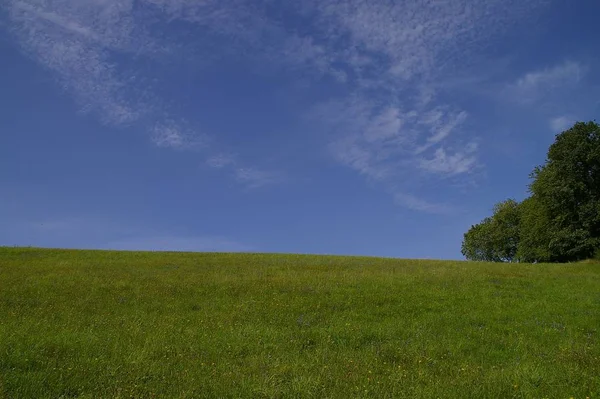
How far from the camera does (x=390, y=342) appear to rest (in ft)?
47.5

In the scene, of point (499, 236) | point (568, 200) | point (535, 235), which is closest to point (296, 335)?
point (568, 200)

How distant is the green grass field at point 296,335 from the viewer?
1005 cm

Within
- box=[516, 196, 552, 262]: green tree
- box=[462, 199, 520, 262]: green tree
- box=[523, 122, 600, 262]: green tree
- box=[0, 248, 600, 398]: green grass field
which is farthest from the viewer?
box=[462, 199, 520, 262]: green tree

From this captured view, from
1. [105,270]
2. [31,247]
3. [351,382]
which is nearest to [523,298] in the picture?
[351,382]

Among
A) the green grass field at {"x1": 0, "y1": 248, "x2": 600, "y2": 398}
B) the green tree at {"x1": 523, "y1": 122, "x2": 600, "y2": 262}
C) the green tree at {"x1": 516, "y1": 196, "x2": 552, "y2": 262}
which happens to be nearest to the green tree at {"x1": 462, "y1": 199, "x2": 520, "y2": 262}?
the green tree at {"x1": 516, "y1": 196, "x2": 552, "y2": 262}

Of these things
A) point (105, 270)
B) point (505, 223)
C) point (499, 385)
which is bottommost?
point (499, 385)

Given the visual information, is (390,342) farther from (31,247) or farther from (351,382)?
(31,247)

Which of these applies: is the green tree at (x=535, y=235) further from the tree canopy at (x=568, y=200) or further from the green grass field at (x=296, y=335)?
the green grass field at (x=296, y=335)

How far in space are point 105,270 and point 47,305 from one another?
1228cm

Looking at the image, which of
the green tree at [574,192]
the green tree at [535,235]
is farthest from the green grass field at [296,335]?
the green tree at [535,235]

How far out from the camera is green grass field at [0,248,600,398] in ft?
33.0

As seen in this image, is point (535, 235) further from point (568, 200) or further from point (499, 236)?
point (499, 236)

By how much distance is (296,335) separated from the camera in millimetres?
15211

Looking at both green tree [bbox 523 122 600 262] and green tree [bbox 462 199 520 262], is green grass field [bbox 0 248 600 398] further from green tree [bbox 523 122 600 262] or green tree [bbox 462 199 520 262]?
green tree [bbox 462 199 520 262]
